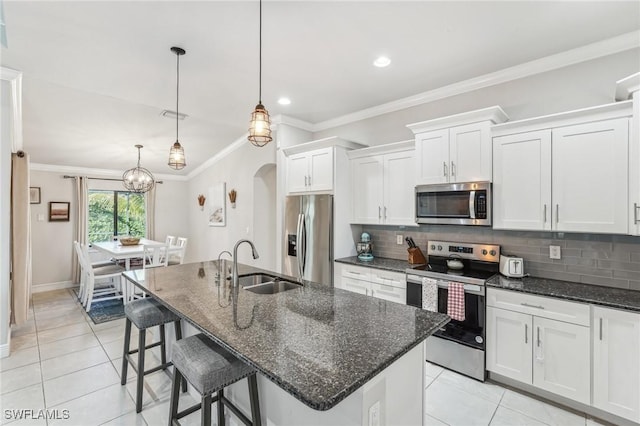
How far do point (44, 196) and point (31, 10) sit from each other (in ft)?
15.8

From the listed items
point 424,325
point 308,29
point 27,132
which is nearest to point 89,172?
point 27,132

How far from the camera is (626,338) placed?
192cm

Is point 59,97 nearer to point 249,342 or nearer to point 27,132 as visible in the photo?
point 27,132

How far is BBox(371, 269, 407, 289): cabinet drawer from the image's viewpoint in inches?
117

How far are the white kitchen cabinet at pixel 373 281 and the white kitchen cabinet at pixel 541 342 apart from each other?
80 cm

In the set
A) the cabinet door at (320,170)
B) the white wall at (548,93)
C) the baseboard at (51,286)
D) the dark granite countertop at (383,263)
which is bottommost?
the baseboard at (51,286)

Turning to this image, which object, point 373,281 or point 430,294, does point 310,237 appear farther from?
point 430,294

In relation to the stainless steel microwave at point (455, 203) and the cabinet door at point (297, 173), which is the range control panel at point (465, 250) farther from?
the cabinet door at point (297, 173)

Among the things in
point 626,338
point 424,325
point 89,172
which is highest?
point 89,172

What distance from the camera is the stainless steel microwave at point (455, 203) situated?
2.67 metres

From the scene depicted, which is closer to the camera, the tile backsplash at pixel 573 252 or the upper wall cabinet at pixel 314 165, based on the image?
the tile backsplash at pixel 573 252

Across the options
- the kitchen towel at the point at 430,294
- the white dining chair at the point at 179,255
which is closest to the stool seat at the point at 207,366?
the kitchen towel at the point at 430,294

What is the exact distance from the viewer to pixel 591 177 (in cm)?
223

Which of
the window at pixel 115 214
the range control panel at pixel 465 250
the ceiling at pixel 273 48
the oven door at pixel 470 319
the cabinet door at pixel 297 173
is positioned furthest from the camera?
the window at pixel 115 214
